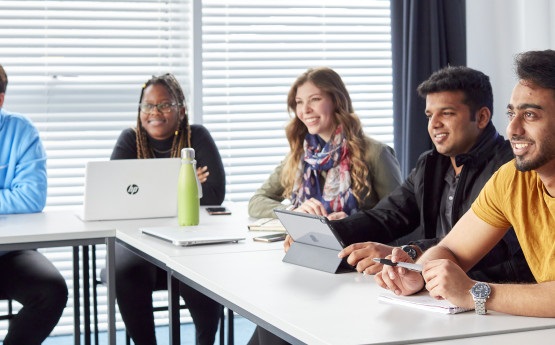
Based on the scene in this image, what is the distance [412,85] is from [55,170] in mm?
2031

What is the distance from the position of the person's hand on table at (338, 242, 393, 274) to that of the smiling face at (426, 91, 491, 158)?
0.57 meters

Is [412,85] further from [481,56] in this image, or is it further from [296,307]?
[296,307]

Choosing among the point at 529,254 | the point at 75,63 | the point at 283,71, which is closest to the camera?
the point at 529,254

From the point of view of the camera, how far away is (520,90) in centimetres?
199

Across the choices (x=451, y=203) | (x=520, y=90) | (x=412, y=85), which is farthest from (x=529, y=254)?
(x=412, y=85)

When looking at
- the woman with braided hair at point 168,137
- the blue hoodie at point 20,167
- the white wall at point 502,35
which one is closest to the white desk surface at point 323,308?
the blue hoodie at point 20,167

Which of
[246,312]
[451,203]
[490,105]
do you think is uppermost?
[490,105]

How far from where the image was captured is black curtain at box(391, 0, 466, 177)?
4980 mm

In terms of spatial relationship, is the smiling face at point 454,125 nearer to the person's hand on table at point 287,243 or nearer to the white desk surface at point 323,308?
the person's hand on table at point 287,243

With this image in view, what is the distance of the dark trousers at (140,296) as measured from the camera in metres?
3.60

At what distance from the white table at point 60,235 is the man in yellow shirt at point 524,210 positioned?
1.42m

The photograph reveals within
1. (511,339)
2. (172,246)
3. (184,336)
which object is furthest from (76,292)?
(511,339)

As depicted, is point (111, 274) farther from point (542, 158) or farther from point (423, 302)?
point (542, 158)

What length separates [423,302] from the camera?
75.9 inches
